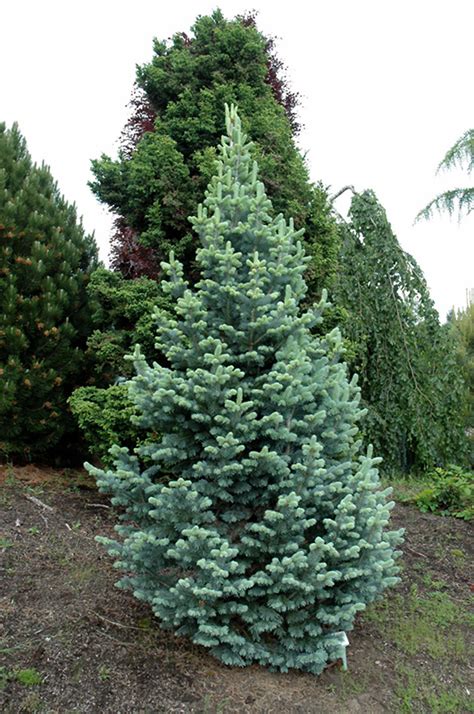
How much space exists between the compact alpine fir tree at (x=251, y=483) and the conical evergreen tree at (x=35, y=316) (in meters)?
2.07

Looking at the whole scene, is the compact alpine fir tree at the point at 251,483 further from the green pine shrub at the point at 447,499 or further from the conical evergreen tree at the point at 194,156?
the green pine shrub at the point at 447,499

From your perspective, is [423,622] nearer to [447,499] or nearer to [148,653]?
[148,653]

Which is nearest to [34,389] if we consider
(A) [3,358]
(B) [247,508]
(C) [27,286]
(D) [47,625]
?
(A) [3,358]

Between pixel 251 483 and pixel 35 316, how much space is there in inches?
107

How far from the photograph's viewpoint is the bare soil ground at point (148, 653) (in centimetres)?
272

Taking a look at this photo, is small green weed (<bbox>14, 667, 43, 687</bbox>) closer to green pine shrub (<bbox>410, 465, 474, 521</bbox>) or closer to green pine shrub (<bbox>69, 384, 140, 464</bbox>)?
green pine shrub (<bbox>69, 384, 140, 464</bbox>)

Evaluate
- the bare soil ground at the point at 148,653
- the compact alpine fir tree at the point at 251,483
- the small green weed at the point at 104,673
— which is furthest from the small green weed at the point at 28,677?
the compact alpine fir tree at the point at 251,483

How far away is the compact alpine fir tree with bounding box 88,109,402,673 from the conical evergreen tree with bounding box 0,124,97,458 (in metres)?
2.07

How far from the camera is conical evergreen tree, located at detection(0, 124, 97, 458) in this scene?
4820 mm

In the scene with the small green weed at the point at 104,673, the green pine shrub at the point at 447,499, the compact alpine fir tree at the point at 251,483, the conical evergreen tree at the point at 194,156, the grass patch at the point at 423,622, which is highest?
the conical evergreen tree at the point at 194,156

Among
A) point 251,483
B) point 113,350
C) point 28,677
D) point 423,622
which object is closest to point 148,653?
point 28,677

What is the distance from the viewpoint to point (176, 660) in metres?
2.96

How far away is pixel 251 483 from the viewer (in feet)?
9.78

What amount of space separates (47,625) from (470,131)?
12.3 meters
